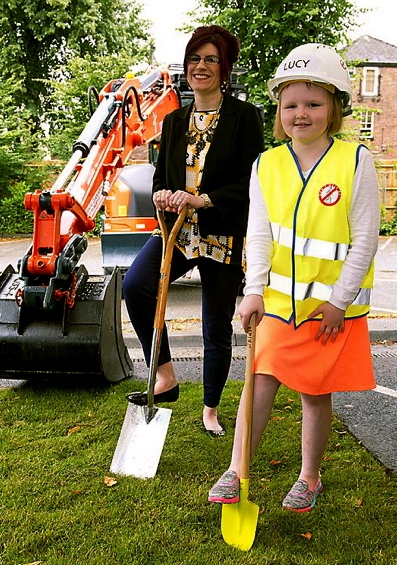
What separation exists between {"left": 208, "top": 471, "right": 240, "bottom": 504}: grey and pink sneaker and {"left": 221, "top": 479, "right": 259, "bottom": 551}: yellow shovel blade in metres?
0.03

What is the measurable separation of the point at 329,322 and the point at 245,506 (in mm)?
787

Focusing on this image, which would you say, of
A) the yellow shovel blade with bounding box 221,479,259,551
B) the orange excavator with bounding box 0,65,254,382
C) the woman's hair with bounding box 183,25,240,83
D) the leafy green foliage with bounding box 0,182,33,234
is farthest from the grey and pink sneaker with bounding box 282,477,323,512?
the leafy green foliage with bounding box 0,182,33,234

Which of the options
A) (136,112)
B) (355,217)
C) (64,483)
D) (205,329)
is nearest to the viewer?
(355,217)

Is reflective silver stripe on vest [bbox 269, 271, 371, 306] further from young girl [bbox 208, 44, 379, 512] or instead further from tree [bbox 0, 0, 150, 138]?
tree [bbox 0, 0, 150, 138]

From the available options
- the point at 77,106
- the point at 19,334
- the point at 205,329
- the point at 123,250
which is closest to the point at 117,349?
the point at 19,334

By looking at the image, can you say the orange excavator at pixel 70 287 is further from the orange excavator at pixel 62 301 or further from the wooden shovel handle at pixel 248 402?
the wooden shovel handle at pixel 248 402

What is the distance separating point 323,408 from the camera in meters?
2.87

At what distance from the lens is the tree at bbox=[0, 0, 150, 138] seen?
80.3ft

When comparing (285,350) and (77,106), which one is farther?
(77,106)

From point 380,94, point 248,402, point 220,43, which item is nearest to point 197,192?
point 220,43

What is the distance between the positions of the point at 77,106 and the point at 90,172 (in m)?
16.2

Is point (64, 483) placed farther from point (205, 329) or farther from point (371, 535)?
point (371, 535)

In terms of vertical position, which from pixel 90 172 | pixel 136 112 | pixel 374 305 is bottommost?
pixel 374 305

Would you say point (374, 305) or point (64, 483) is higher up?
point (64, 483)
